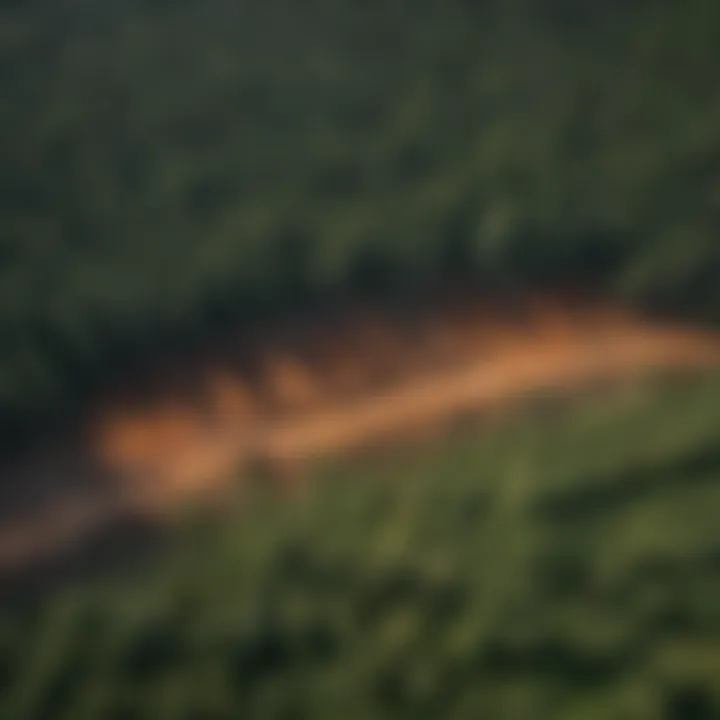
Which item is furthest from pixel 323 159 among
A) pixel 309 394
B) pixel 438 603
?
pixel 438 603

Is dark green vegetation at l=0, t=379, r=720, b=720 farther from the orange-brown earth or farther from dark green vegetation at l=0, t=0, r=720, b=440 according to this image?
dark green vegetation at l=0, t=0, r=720, b=440

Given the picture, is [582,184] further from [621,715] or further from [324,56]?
[621,715]

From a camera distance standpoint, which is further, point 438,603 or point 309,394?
point 309,394

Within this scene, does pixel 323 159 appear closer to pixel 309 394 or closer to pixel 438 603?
pixel 309 394

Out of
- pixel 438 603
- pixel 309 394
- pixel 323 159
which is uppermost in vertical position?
pixel 323 159

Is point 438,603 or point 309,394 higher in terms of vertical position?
point 309,394

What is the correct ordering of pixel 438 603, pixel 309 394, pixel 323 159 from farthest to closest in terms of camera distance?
pixel 323 159
pixel 309 394
pixel 438 603
